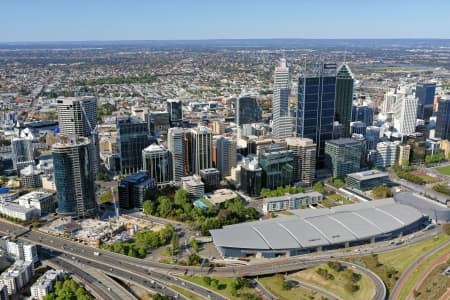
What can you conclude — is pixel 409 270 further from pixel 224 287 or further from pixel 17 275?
pixel 17 275

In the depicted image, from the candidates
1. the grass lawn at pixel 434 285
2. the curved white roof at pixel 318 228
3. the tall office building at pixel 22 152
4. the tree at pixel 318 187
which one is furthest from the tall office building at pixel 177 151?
the grass lawn at pixel 434 285

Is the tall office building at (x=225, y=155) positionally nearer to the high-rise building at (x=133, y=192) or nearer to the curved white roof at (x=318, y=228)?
the high-rise building at (x=133, y=192)

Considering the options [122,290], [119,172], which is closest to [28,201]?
[119,172]

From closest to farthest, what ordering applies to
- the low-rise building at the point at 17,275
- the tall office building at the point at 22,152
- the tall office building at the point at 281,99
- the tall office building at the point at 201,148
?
the low-rise building at the point at 17,275
the tall office building at the point at 201,148
the tall office building at the point at 22,152
the tall office building at the point at 281,99

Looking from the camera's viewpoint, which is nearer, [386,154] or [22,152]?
[22,152]

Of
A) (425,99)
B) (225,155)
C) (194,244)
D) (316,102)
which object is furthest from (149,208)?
(425,99)

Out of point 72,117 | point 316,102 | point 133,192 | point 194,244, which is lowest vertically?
point 194,244
